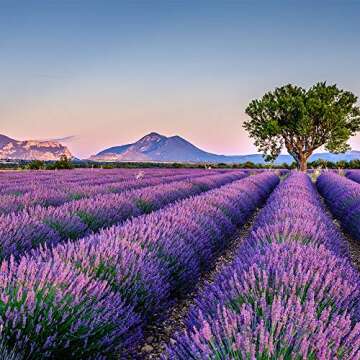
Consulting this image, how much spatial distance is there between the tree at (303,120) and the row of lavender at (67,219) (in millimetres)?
23726

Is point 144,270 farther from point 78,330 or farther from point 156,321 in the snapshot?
point 78,330

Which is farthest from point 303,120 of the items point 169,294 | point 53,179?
point 169,294

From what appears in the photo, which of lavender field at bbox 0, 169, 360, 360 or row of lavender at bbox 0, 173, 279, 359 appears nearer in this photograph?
lavender field at bbox 0, 169, 360, 360

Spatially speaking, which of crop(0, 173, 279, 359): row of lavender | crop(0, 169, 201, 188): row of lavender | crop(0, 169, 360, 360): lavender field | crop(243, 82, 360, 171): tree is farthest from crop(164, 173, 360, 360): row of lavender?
crop(243, 82, 360, 171): tree

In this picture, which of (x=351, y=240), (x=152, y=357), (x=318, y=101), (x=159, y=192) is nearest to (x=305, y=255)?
(x=152, y=357)

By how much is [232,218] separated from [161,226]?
2.95 m

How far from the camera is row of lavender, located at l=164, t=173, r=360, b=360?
1.25 m

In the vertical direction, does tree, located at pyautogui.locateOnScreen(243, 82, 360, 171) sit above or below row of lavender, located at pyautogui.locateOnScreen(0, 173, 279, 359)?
above

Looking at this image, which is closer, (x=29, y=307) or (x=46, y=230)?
(x=29, y=307)

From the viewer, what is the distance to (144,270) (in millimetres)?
2520

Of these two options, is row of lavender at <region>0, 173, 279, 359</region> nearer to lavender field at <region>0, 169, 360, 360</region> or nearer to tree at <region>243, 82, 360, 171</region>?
lavender field at <region>0, 169, 360, 360</region>

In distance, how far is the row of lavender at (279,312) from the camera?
1251 mm

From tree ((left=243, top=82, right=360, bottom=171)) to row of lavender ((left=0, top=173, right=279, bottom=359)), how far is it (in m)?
26.9

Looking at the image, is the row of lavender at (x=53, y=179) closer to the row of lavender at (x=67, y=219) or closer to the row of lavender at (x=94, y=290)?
the row of lavender at (x=67, y=219)
